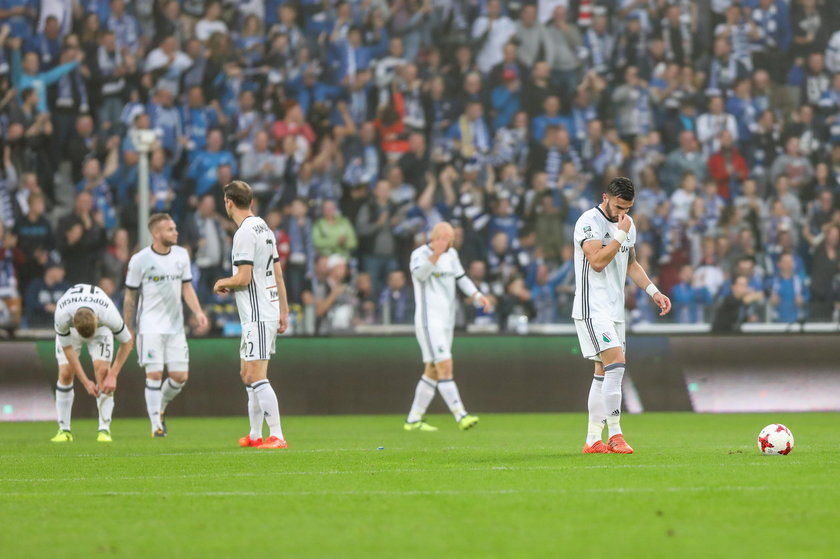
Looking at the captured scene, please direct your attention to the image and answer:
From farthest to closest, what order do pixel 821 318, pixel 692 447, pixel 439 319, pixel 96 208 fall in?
pixel 96 208 < pixel 821 318 < pixel 439 319 < pixel 692 447

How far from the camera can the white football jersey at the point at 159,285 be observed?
1530 cm

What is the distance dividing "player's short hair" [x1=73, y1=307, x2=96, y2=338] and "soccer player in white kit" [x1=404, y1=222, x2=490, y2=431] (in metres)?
4.53

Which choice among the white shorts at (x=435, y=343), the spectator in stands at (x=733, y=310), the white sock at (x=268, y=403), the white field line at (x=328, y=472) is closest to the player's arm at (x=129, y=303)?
the white sock at (x=268, y=403)

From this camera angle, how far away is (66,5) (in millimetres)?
25000

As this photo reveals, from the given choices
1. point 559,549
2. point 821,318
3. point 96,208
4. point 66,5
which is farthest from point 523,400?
point 559,549

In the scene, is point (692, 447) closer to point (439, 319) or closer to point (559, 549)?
point (439, 319)

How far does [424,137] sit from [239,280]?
1219 cm

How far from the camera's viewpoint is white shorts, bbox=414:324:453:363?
17.0m

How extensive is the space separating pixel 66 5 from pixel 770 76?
13.3 m

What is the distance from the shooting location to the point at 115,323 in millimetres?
14688

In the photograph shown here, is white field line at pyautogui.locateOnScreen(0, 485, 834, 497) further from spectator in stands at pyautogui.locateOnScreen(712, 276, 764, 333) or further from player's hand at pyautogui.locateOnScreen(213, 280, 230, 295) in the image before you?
spectator in stands at pyautogui.locateOnScreen(712, 276, 764, 333)

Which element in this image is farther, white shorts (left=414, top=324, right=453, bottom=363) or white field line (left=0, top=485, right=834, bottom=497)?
A: white shorts (left=414, top=324, right=453, bottom=363)

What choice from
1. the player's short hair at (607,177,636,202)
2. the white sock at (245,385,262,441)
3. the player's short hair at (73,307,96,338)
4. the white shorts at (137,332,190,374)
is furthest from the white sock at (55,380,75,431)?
the player's short hair at (607,177,636,202)

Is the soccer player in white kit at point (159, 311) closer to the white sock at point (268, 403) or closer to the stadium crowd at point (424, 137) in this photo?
the white sock at point (268, 403)
